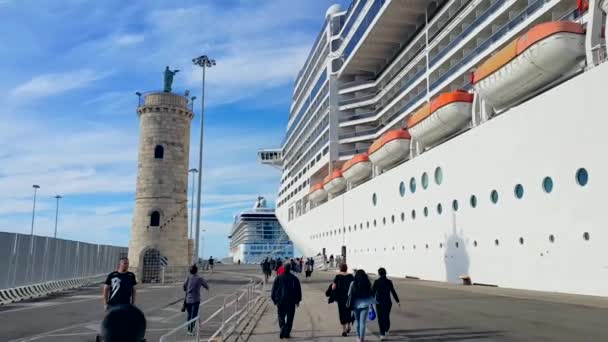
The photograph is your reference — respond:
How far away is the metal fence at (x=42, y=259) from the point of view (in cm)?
2053

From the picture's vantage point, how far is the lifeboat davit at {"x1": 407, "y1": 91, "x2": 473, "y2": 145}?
22422mm

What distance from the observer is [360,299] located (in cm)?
912

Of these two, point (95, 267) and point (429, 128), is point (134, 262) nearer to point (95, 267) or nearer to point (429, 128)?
point (95, 267)

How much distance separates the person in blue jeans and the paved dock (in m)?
0.69

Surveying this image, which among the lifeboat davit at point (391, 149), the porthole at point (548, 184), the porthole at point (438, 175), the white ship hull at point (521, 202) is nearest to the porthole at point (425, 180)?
the white ship hull at point (521, 202)

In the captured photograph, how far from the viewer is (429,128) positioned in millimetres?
24547

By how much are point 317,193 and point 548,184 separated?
1181 inches

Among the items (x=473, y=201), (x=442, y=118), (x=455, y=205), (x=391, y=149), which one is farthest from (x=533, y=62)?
(x=391, y=149)

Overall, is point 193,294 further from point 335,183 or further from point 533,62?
point 335,183

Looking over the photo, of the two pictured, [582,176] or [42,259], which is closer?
[582,176]

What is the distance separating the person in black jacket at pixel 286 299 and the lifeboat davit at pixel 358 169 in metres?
24.4

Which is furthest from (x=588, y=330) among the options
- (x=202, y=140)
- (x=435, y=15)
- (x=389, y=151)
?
(x=435, y=15)

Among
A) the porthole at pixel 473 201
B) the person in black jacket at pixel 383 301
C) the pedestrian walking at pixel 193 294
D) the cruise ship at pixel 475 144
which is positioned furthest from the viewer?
the porthole at pixel 473 201

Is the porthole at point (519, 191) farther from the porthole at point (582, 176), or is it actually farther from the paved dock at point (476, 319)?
the paved dock at point (476, 319)
